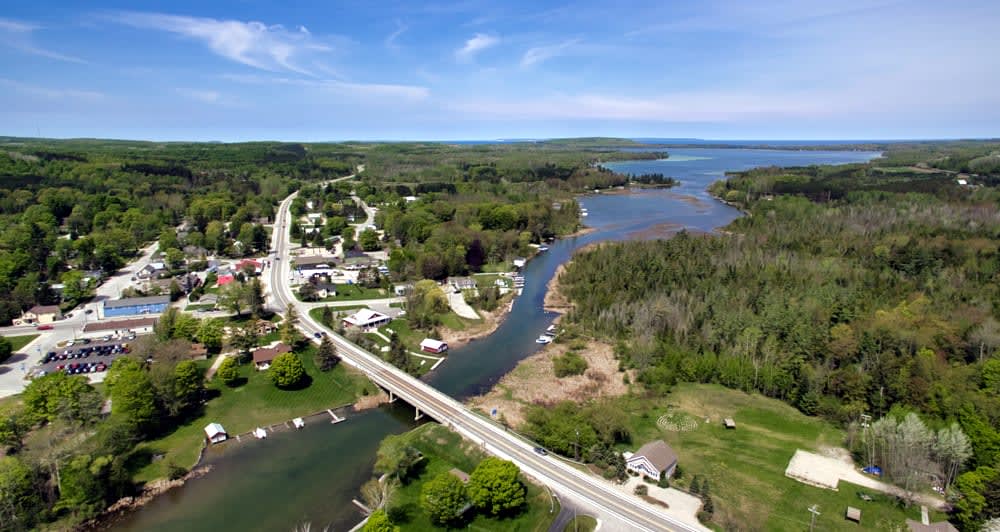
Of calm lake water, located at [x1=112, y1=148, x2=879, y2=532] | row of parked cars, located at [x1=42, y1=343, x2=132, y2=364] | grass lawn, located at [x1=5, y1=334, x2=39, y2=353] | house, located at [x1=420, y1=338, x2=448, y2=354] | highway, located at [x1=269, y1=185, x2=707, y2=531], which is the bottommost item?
calm lake water, located at [x1=112, y1=148, x2=879, y2=532]

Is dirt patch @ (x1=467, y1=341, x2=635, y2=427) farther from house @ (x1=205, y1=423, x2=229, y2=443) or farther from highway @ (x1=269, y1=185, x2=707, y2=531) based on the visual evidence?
house @ (x1=205, y1=423, x2=229, y2=443)

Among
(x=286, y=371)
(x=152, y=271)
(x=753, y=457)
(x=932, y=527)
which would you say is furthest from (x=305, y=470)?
(x=152, y=271)

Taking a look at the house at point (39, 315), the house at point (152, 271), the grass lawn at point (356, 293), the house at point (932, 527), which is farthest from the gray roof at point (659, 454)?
the house at point (152, 271)

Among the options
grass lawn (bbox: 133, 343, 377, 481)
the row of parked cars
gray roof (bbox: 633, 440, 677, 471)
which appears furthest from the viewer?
the row of parked cars

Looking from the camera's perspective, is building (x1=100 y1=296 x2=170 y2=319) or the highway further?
building (x1=100 y1=296 x2=170 y2=319)

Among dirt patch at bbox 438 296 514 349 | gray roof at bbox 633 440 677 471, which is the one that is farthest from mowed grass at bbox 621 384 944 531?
dirt patch at bbox 438 296 514 349

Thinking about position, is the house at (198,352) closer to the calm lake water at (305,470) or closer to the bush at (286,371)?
the bush at (286,371)
